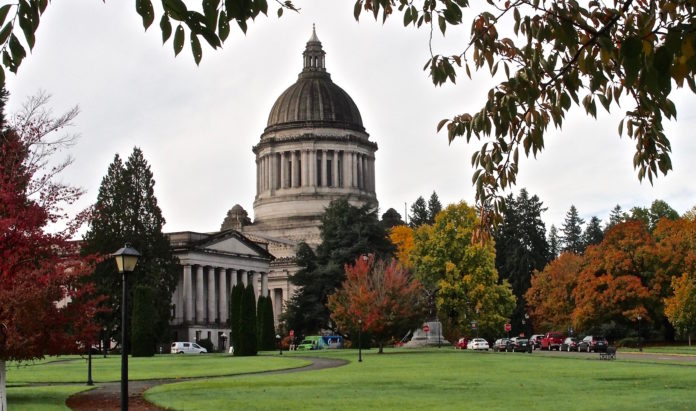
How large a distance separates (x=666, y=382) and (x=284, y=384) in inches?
454

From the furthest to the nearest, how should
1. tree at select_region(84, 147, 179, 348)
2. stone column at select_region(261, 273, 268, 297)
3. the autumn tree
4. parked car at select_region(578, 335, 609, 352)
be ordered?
stone column at select_region(261, 273, 268, 297)
the autumn tree
tree at select_region(84, 147, 179, 348)
parked car at select_region(578, 335, 609, 352)

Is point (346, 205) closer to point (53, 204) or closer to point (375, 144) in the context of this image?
point (375, 144)

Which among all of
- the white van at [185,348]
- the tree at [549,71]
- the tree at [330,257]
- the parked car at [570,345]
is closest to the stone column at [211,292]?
the tree at [330,257]

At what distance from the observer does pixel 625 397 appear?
2308 centimetres

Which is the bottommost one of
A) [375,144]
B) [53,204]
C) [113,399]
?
[113,399]

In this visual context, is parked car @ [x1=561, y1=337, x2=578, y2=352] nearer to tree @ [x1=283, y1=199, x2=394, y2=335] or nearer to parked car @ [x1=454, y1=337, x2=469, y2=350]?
parked car @ [x1=454, y1=337, x2=469, y2=350]

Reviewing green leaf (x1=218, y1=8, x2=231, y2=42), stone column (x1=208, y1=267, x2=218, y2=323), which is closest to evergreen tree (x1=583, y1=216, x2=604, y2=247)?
stone column (x1=208, y1=267, x2=218, y2=323)

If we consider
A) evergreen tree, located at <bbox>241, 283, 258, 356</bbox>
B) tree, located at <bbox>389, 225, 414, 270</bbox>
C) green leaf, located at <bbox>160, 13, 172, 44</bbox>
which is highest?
tree, located at <bbox>389, 225, 414, 270</bbox>

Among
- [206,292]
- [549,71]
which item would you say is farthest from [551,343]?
[549,71]

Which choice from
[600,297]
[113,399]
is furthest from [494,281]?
[113,399]

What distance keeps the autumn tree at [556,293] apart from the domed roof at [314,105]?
132 ft

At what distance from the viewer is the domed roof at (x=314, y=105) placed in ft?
407

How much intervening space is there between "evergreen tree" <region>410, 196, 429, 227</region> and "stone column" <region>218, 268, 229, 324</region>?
37.2 meters

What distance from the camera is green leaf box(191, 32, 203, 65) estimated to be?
653cm
